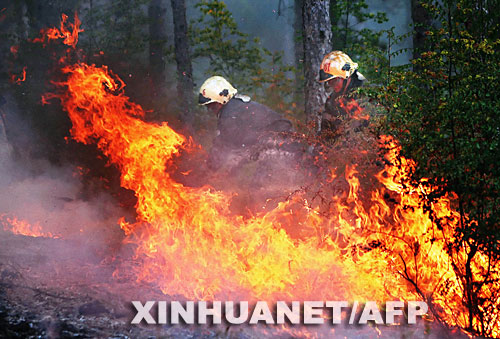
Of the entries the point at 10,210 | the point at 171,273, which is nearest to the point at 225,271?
the point at 171,273

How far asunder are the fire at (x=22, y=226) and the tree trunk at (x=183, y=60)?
23.6ft

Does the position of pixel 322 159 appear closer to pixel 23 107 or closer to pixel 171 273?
pixel 171 273

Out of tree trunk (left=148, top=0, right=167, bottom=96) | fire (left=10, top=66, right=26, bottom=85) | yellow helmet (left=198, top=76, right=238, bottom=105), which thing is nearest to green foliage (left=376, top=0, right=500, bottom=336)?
yellow helmet (left=198, top=76, right=238, bottom=105)

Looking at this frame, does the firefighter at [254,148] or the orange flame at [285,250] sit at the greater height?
the firefighter at [254,148]

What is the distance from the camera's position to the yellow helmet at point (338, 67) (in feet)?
28.3

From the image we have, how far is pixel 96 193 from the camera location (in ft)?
35.8

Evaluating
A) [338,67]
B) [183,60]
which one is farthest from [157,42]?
[338,67]

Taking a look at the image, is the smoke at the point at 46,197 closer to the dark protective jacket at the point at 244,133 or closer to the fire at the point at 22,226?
the fire at the point at 22,226

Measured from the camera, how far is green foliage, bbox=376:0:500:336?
159 inches

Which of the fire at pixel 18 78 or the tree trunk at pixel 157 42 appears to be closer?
the fire at pixel 18 78

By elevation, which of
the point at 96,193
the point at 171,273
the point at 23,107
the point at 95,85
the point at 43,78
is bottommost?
the point at 171,273

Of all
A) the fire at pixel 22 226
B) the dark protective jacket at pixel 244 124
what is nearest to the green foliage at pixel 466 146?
the dark protective jacket at pixel 244 124

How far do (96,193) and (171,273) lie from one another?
6150 mm

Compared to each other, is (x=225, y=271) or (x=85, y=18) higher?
(x=85, y=18)
